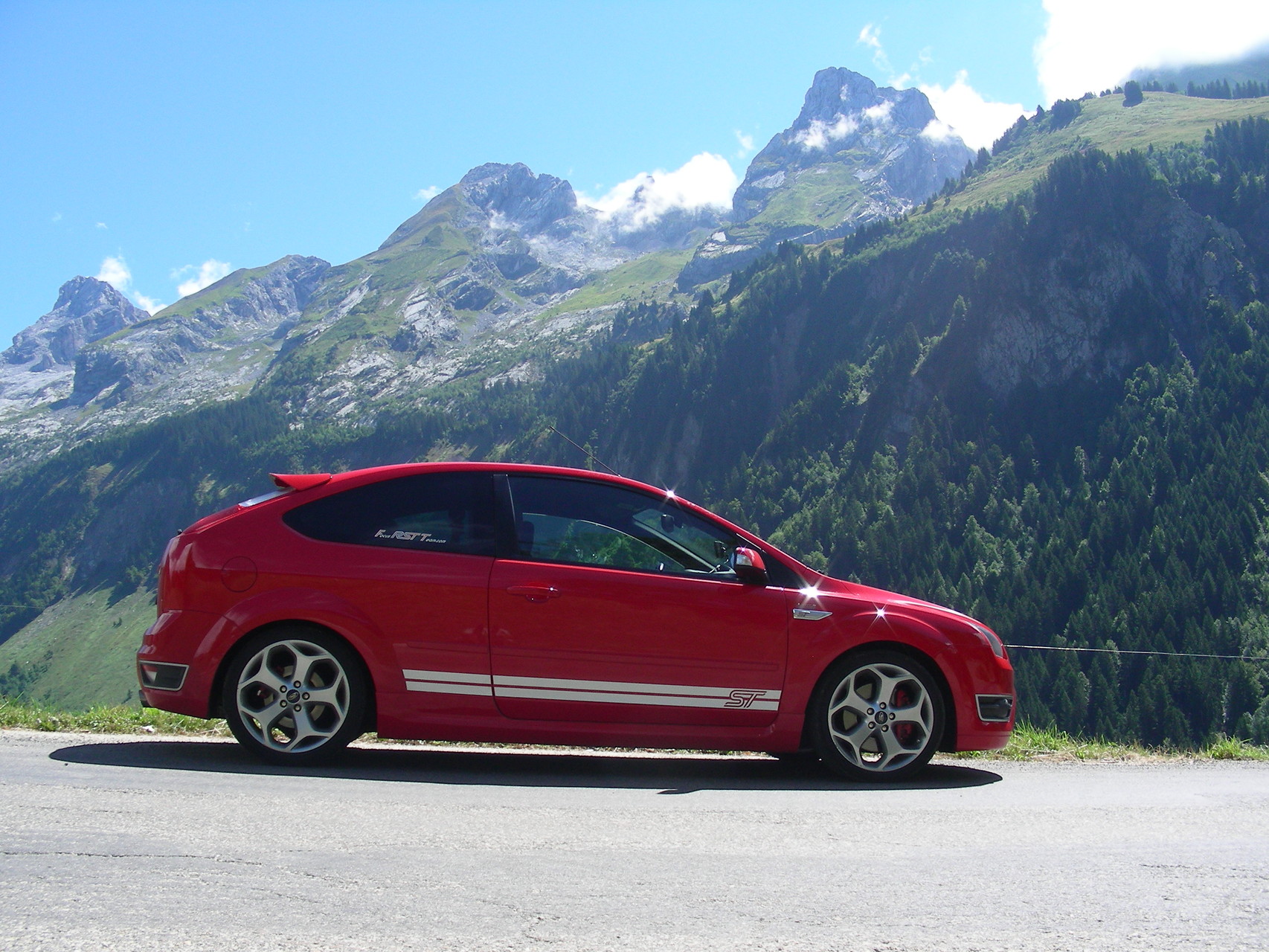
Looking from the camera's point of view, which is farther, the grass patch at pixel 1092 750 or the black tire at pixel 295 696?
the grass patch at pixel 1092 750

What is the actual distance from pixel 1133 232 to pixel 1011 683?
17435 cm

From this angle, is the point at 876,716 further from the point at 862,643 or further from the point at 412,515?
the point at 412,515

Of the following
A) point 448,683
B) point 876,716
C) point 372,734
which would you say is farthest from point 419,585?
point 876,716

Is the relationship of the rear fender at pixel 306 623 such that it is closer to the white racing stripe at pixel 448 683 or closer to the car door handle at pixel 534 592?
the white racing stripe at pixel 448 683

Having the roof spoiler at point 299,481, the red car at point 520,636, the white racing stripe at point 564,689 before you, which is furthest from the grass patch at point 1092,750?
the roof spoiler at point 299,481

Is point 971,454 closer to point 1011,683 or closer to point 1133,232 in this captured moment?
point 1133,232

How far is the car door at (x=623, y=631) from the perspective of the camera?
5.47 meters

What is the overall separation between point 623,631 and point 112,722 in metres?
4.01

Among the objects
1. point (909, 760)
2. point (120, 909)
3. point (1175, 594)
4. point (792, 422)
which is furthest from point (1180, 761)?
point (792, 422)

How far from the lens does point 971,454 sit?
14338 cm

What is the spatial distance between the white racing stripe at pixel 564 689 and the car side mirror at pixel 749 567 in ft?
2.17

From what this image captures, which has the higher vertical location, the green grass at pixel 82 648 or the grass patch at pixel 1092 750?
the grass patch at pixel 1092 750

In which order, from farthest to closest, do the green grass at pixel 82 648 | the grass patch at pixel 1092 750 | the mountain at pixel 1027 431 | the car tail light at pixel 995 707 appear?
the green grass at pixel 82 648 → the mountain at pixel 1027 431 → the grass patch at pixel 1092 750 → the car tail light at pixel 995 707

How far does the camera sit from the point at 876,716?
5738 millimetres
